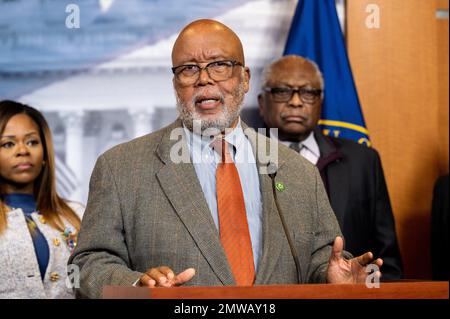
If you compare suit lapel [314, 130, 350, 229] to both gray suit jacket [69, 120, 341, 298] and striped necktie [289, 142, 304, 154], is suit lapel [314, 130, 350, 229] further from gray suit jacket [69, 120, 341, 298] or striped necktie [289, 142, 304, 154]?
gray suit jacket [69, 120, 341, 298]

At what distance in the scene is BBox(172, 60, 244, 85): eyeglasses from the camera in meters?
2.57

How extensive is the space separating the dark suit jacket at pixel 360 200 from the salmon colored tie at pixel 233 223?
52.7 inches

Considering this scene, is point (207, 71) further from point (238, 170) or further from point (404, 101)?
point (404, 101)

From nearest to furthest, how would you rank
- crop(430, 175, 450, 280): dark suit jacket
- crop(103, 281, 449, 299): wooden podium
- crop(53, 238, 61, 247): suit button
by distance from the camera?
crop(103, 281, 449, 299): wooden podium → crop(53, 238, 61, 247): suit button → crop(430, 175, 450, 280): dark suit jacket

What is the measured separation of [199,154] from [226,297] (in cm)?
97

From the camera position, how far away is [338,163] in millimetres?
3830

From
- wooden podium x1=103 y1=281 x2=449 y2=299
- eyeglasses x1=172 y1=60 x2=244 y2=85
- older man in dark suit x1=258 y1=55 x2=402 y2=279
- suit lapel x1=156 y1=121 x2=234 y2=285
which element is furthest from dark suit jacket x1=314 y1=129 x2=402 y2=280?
wooden podium x1=103 y1=281 x2=449 y2=299

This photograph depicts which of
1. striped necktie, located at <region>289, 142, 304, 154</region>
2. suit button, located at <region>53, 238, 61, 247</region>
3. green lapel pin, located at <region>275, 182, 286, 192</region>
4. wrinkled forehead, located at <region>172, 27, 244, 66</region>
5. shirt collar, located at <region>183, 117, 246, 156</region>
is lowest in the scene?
suit button, located at <region>53, 238, 61, 247</region>

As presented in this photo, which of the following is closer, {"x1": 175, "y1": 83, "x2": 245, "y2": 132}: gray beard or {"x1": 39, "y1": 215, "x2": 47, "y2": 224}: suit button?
{"x1": 175, "y1": 83, "x2": 245, "y2": 132}: gray beard

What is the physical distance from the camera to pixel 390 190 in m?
4.54

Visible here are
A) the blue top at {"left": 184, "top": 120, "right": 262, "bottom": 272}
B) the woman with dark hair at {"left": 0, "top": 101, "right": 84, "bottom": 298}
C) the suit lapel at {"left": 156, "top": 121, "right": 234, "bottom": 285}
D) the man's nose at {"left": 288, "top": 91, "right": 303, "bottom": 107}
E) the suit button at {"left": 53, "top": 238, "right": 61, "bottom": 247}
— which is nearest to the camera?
the suit lapel at {"left": 156, "top": 121, "right": 234, "bottom": 285}

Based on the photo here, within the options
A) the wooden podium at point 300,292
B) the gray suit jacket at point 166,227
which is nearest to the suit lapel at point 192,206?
the gray suit jacket at point 166,227

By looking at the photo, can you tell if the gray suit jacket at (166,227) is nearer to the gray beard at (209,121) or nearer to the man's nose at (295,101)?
the gray beard at (209,121)

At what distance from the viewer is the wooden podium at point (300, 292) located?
163 cm
